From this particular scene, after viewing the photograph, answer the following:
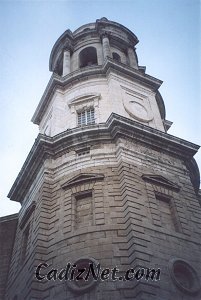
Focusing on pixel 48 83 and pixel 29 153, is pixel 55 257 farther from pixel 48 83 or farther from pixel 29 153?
pixel 48 83

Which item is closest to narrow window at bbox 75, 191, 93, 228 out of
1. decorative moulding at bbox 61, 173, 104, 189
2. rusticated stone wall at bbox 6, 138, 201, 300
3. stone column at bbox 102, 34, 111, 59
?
rusticated stone wall at bbox 6, 138, 201, 300

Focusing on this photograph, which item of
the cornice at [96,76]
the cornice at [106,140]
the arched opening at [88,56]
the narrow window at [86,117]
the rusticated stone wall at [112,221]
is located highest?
the arched opening at [88,56]

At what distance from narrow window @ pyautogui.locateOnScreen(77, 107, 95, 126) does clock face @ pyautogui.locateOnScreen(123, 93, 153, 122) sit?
2.29m

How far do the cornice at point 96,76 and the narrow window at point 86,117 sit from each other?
317 centimetres

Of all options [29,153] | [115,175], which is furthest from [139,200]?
[29,153]

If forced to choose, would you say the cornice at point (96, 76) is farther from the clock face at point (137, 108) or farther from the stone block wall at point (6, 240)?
the stone block wall at point (6, 240)

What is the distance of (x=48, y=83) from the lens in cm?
2914

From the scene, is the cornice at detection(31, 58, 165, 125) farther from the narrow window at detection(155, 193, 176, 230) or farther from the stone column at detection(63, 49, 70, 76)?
the narrow window at detection(155, 193, 176, 230)

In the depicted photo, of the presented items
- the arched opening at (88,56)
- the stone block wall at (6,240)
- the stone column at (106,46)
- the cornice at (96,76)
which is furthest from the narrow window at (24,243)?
the arched opening at (88,56)

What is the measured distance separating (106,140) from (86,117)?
412cm

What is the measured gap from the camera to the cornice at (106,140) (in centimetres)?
2180

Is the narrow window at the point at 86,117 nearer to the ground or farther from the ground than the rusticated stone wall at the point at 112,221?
farther from the ground

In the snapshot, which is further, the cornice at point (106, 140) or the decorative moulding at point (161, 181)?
the cornice at point (106, 140)

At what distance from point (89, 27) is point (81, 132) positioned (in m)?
17.4
